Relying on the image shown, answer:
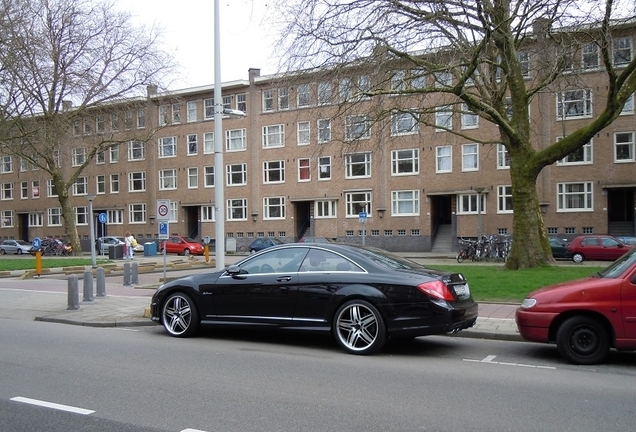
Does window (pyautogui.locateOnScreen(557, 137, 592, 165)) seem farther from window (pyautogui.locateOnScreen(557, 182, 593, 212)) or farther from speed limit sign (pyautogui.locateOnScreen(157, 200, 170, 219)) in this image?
speed limit sign (pyautogui.locateOnScreen(157, 200, 170, 219))

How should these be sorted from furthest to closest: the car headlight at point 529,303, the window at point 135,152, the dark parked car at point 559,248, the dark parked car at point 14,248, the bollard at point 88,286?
the window at point 135,152 < the dark parked car at point 14,248 < the dark parked car at point 559,248 < the bollard at point 88,286 < the car headlight at point 529,303

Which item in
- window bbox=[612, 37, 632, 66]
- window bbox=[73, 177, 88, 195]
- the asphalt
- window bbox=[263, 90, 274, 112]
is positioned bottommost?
the asphalt

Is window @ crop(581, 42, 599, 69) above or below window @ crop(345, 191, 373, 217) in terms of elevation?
above

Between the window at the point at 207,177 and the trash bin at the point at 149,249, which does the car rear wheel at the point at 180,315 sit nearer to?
the trash bin at the point at 149,249

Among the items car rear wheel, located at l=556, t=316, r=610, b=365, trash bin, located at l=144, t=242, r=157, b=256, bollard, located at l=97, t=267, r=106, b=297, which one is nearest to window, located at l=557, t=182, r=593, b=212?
trash bin, located at l=144, t=242, r=157, b=256

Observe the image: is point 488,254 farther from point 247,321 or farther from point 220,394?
point 220,394

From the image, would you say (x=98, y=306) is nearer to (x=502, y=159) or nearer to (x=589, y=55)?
(x=589, y=55)

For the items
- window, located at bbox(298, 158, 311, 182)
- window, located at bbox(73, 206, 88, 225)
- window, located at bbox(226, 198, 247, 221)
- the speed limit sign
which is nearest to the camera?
the speed limit sign

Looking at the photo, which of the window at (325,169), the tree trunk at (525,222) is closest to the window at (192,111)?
the window at (325,169)

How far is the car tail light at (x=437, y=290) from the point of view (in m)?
7.79

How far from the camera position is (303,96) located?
18.1 metres

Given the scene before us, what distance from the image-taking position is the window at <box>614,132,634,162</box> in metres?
37.9

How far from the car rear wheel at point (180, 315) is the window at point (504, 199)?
3497 cm

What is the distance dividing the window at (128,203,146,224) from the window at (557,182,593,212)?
37038 mm
